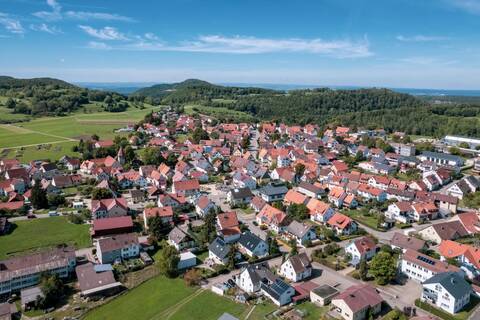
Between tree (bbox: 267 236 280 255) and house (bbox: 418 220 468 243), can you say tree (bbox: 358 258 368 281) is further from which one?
house (bbox: 418 220 468 243)

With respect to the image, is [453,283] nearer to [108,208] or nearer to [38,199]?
[108,208]

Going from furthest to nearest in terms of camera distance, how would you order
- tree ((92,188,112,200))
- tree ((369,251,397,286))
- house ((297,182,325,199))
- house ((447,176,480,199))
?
house ((447,176,480,199)) → house ((297,182,325,199)) → tree ((92,188,112,200)) → tree ((369,251,397,286))

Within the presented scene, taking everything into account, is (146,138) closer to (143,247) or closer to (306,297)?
(143,247)

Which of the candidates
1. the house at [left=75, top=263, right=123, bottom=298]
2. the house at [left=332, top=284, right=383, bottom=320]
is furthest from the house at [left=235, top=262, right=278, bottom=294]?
the house at [left=75, top=263, right=123, bottom=298]

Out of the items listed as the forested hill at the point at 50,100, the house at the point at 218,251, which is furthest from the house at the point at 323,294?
the forested hill at the point at 50,100

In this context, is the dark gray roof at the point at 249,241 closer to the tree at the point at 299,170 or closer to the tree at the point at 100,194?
the tree at the point at 100,194

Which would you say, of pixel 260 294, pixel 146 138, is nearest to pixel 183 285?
pixel 260 294
